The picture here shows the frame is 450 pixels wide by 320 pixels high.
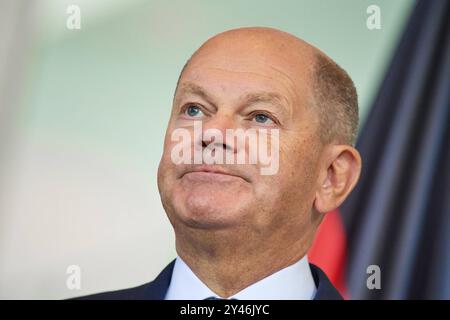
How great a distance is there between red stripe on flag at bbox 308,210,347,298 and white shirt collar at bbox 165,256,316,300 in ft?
1.19

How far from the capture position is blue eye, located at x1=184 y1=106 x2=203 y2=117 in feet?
5.73

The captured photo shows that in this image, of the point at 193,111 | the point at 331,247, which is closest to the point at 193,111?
the point at 193,111

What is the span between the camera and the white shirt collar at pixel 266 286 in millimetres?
1729

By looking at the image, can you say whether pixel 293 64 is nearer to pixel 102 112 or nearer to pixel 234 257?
pixel 234 257

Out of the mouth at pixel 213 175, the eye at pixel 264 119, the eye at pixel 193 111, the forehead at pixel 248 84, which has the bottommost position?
the mouth at pixel 213 175

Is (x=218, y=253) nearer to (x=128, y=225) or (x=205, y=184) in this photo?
(x=205, y=184)

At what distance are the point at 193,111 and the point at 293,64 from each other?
30 centimetres

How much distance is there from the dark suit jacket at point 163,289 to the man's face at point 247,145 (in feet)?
0.51

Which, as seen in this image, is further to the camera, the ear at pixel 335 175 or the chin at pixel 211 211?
the ear at pixel 335 175

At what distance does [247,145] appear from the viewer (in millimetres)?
1695

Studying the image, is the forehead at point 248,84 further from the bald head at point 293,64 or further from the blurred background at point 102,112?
the blurred background at point 102,112

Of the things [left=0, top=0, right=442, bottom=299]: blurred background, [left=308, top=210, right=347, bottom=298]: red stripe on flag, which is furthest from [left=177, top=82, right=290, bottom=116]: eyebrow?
[left=308, top=210, right=347, bottom=298]: red stripe on flag

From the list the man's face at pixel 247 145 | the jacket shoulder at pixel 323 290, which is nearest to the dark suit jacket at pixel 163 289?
the jacket shoulder at pixel 323 290

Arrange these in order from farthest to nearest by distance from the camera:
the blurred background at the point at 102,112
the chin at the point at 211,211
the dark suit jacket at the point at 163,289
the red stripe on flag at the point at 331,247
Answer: the red stripe on flag at the point at 331,247
the blurred background at the point at 102,112
the dark suit jacket at the point at 163,289
the chin at the point at 211,211
